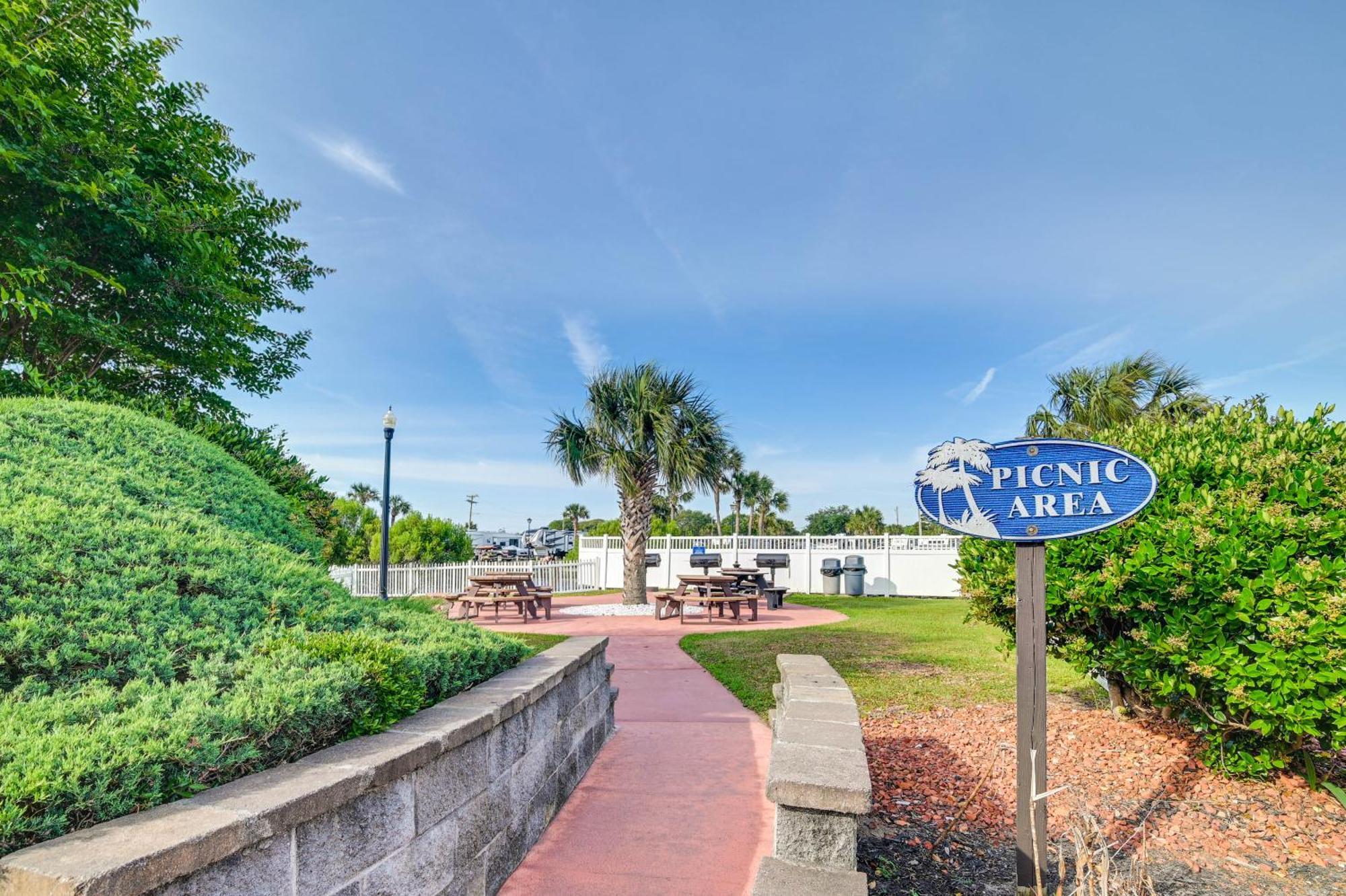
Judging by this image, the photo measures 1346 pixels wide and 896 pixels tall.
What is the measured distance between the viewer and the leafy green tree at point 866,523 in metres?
65.0

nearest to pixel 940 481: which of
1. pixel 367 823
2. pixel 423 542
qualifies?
pixel 367 823

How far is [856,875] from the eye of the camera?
2270 mm

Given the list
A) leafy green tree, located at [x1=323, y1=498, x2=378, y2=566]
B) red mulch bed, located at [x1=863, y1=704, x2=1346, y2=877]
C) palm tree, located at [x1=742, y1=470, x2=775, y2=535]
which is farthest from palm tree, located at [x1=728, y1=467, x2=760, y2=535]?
red mulch bed, located at [x1=863, y1=704, x2=1346, y2=877]

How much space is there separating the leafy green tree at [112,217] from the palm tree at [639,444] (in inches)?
282

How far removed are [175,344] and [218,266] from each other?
5.98 feet

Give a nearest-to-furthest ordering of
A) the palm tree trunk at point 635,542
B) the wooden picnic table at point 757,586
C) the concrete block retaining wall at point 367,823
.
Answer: the concrete block retaining wall at point 367,823
the palm tree trunk at point 635,542
the wooden picnic table at point 757,586

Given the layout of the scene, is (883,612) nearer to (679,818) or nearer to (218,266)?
(679,818)

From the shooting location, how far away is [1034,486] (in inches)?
115

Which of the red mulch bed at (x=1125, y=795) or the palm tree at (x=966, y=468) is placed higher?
the palm tree at (x=966, y=468)

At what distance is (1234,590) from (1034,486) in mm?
1401

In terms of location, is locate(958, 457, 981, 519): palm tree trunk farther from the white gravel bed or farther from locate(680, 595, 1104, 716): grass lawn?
the white gravel bed

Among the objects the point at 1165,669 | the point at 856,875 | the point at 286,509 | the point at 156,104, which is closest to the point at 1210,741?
the point at 1165,669

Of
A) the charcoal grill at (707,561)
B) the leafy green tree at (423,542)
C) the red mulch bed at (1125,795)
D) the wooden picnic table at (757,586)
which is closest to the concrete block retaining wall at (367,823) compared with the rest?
the red mulch bed at (1125,795)

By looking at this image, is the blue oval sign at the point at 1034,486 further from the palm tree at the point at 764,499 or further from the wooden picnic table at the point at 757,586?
the palm tree at the point at 764,499
